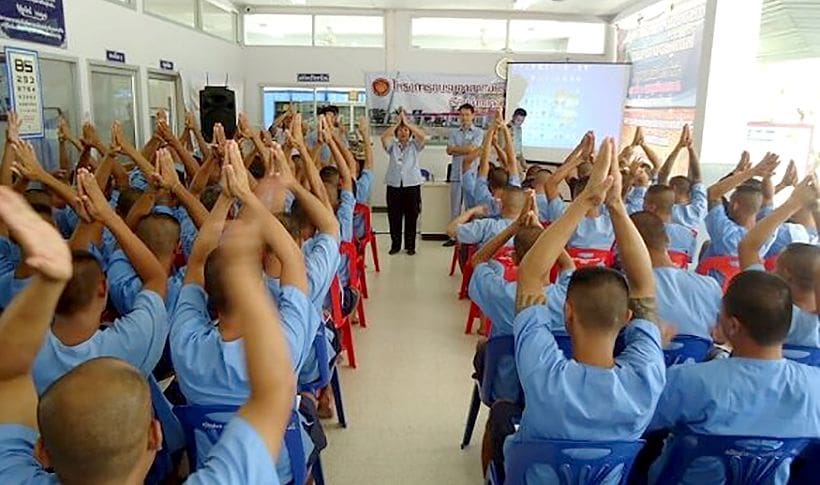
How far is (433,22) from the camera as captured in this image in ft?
33.1

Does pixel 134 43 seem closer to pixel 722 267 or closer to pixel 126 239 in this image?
pixel 126 239

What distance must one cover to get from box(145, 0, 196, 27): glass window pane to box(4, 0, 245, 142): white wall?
10 cm

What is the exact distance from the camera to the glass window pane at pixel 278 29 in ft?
33.0

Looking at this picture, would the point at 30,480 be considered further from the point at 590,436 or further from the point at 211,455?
the point at 590,436

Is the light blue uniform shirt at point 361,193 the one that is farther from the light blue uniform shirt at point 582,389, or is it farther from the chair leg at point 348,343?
the light blue uniform shirt at point 582,389

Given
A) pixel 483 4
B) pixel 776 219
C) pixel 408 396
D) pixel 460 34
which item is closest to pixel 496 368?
pixel 408 396

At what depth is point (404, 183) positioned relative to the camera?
7316mm

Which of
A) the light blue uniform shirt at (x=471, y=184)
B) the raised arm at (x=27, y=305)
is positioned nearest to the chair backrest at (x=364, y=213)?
the light blue uniform shirt at (x=471, y=184)

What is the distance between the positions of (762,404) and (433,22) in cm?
924

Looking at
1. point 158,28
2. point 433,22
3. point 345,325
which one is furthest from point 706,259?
point 433,22

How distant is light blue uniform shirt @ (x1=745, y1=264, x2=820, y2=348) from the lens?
2273mm

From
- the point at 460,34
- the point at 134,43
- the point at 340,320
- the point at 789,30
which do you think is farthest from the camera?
the point at 460,34

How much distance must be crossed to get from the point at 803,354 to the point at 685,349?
40 cm

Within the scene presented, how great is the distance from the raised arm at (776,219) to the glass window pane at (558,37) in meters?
7.93
